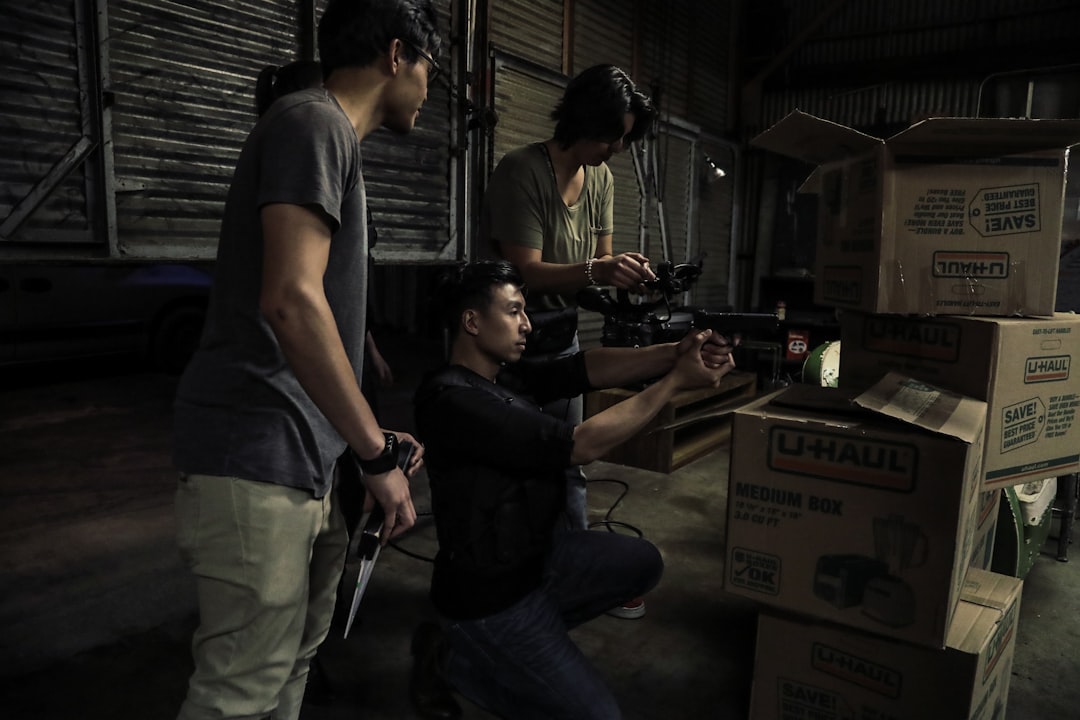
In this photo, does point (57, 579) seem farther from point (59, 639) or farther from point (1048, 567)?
point (1048, 567)

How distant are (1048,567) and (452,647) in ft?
9.48

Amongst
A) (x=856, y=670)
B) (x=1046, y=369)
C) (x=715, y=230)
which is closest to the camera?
(x=856, y=670)

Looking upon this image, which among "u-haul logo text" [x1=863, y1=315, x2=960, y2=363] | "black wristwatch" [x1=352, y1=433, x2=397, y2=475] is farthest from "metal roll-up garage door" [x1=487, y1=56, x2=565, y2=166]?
"black wristwatch" [x1=352, y1=433, x2=397, y2=475]

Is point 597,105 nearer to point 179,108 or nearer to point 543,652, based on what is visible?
point 543,652

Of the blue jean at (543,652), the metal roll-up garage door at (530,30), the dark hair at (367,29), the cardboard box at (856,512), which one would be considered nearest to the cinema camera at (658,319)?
the cardboard box at (856,512)

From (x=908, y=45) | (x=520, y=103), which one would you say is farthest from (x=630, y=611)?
(x=908, y=45)

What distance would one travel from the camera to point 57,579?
2.91 meters

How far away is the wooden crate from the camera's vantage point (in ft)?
15.4

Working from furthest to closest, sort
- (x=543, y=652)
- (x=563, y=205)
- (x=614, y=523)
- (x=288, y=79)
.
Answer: (x=614, y=523) → (x=563, y=205) → (x=288, y=79) → (x=543, y=652)

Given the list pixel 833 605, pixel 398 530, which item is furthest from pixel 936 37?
pixel 398 530

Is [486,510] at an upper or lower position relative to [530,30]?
lower

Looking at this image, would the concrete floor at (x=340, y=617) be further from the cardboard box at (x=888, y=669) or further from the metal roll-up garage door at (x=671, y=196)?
the metal roll-up garage door at (x=671, y=196)

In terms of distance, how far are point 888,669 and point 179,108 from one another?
360 cm

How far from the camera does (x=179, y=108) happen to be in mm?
3414
